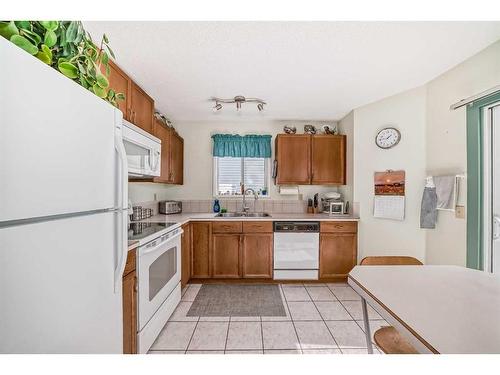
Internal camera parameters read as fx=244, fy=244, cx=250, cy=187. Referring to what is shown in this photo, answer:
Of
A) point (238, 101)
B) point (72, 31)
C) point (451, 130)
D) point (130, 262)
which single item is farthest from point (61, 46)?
point (451, 130)

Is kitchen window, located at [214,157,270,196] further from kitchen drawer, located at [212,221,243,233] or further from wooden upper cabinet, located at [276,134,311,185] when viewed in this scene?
kitchen drawer, located at [212,221,243,233]

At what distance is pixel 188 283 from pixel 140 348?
1504 millimetres

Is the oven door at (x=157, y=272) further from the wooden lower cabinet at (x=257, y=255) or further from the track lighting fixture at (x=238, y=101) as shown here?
the track lighting fixture at (x=238, y=101)

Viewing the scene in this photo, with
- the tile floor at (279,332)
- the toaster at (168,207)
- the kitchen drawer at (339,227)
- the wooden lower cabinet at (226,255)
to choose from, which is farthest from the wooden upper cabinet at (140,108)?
the kitchen drawer at (339,227)

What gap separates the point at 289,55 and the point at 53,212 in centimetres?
188

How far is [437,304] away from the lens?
0.87 metres

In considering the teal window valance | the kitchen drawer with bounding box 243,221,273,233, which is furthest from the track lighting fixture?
the kitchen drawer with bounding box 243,221,273,233

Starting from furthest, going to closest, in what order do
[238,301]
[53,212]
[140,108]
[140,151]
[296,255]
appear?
[296,255], [238,301], [140,108], [140,151], [53,212]

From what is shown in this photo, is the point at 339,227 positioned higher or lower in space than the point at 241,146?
lower

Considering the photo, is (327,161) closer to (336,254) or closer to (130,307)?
(336,254)

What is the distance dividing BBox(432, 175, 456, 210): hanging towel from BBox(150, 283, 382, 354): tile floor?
1.20 metres

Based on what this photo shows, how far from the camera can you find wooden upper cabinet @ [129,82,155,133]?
2201mm
